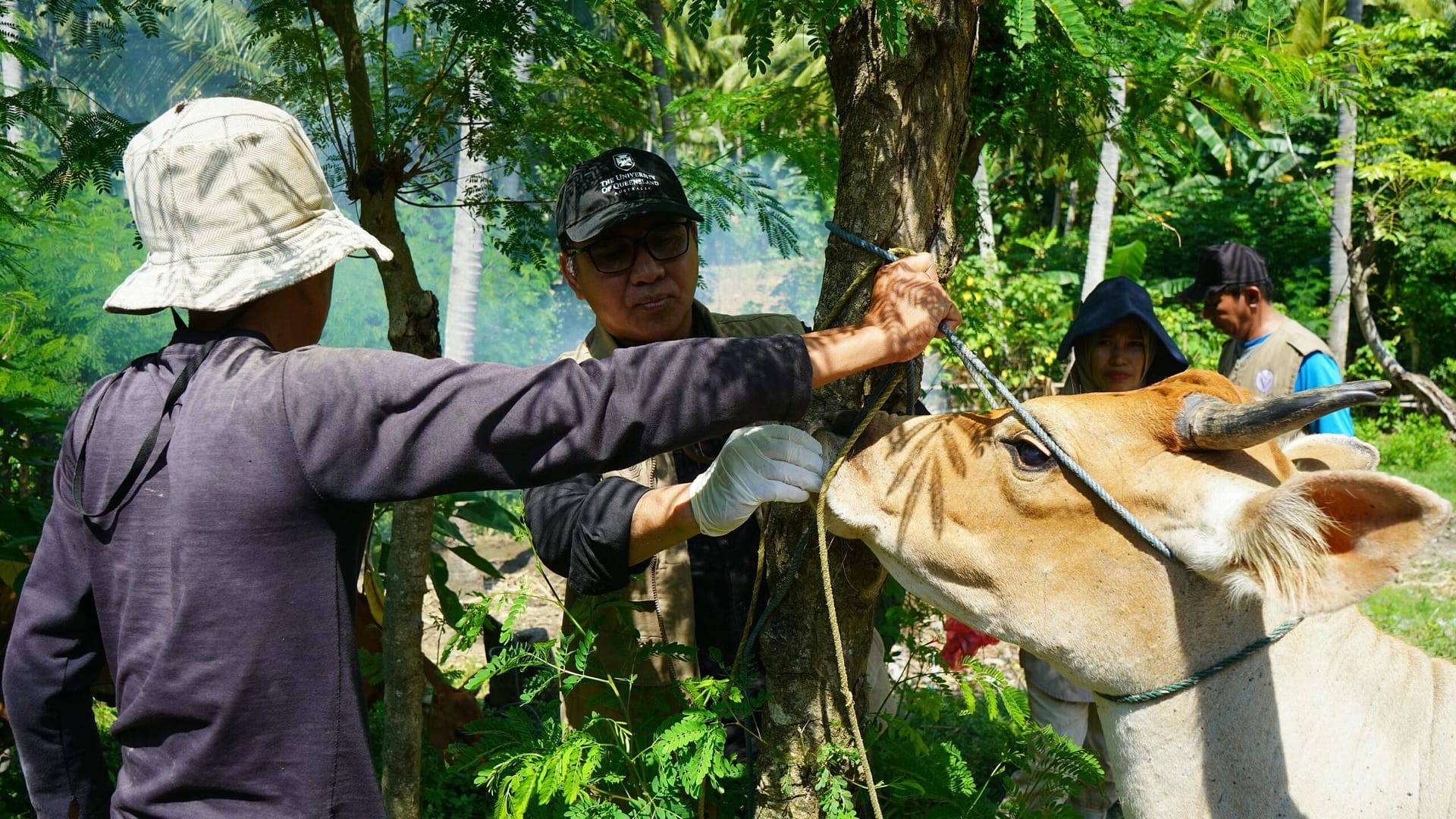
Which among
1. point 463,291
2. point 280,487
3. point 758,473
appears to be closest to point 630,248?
point 758,473

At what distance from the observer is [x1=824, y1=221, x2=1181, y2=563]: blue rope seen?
7.39ft

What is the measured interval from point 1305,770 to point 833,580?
1.21 meters

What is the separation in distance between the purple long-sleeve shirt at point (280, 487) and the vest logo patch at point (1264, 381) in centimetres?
520

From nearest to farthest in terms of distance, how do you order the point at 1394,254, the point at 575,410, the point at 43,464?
the point at 575,410, the point at 43,464, the point at 1394,254

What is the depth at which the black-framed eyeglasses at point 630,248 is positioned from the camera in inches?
128

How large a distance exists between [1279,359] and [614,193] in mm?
4817

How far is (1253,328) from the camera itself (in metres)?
6.56

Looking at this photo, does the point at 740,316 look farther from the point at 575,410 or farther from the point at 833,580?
the point at 575,410

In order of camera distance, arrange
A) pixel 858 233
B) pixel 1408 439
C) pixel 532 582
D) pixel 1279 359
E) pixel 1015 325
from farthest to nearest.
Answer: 1. pixel 1408 439
2. pixel 1015 325
3. pixel 532 582
4. pixel 1279 359
5. pixel 858 233

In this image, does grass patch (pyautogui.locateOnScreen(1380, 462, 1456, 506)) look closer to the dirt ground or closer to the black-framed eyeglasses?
the dirt ground

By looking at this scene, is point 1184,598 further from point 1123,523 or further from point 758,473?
point 758,473

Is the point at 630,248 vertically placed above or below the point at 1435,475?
above

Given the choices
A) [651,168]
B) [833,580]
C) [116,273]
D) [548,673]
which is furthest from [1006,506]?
[116,273]

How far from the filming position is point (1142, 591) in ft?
7.45
